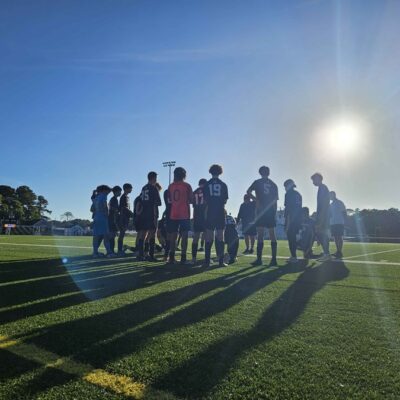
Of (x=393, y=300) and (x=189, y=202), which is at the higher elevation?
(x=189, y=202)

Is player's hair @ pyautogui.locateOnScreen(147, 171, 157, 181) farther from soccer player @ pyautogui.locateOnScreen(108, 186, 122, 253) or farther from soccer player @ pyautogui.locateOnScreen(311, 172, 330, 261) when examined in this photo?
soccer player @ pyautogui.locateOnScreen(311, 172, 330, 261)

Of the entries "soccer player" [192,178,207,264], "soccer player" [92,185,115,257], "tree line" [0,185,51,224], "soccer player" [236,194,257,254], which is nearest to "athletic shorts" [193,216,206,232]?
"soccer player" [192,178,207,264]

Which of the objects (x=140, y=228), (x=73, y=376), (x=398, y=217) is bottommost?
(x=73, y=376)

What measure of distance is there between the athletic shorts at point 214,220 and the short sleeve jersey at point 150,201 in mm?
1650

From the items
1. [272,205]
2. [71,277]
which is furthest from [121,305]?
[272,205]

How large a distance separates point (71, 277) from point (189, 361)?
4176 millimetres

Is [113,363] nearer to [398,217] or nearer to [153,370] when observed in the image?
[153,370]

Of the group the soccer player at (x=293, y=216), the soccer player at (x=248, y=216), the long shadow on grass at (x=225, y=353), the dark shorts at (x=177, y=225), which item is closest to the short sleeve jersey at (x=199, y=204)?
the dark shorts at (x=177, y=225)

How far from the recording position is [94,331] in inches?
130

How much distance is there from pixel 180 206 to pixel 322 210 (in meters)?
4.22

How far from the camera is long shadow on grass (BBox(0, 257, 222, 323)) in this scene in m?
4.23

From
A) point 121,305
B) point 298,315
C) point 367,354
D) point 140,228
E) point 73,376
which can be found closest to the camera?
point 73,376

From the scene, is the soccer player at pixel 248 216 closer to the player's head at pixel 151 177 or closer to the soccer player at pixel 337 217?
the soccer player at pixel 337 217

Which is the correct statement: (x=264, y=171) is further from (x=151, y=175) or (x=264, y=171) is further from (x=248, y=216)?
(x=248, y=216)
